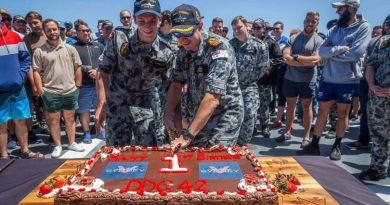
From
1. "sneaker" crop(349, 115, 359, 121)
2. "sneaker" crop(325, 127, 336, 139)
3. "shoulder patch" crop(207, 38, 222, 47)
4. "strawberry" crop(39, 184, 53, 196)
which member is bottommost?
"sneaker" crop(349, 115, 359, 121)

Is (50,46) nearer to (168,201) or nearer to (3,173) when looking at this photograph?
(3,173)

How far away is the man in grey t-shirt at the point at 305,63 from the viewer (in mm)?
5046

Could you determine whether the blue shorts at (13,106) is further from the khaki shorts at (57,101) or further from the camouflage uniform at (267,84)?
the camouflage uniform at (267,84)

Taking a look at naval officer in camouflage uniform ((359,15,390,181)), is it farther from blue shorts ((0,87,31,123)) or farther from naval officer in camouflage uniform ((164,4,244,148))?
blue shorts ((0,87,31,123))

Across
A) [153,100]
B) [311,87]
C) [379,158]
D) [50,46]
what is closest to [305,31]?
[311,87]

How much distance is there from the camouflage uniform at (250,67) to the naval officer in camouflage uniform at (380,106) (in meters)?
1.40

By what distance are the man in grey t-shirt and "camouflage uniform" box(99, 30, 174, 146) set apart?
9.21 ft

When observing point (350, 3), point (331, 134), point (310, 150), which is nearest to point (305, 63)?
point (350, 3)

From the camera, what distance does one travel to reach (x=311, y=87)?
5156 millimetres

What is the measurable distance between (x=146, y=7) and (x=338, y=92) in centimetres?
307

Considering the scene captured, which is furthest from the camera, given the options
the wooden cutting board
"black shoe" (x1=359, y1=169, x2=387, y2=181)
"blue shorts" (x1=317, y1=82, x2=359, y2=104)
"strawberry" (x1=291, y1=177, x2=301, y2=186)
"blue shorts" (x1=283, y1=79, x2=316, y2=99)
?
"blue shorts" (x1=283, y1=79, x2=316, y2=99)

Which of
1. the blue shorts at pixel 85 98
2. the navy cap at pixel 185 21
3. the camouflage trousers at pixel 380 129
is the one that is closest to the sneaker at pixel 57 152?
the blue shorts at pixel 85 98

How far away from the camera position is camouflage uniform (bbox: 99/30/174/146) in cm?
280

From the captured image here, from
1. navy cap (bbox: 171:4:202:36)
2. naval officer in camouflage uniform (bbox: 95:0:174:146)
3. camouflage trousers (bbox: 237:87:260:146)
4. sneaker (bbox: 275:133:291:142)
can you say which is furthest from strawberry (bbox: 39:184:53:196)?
sneaker (bbox: 275:133:291:142)
